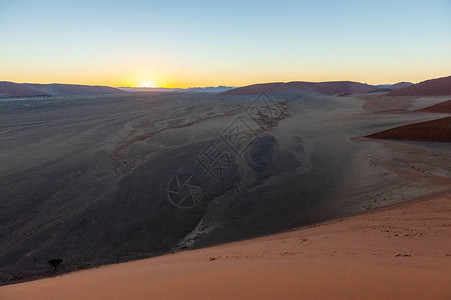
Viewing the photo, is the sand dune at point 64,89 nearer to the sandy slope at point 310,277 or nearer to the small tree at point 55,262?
the small tree at point 55,262

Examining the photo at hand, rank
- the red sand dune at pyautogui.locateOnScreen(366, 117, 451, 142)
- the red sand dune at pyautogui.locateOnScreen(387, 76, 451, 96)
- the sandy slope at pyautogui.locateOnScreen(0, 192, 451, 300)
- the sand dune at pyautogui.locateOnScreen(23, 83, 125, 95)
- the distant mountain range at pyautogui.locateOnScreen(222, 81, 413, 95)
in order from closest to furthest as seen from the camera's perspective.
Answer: the sandy slope at pyautogui.locateOnScreen(0, 192, 451, 300), the red sand dune at pyautogui.locateOnScreen(366, 117, 451, 142), the red sand dune at pyautogui.locateOnScreen(387, 76, 451, 96), the distant mountain range at pyautogui.locateOnScreen(222, 81, 413, 95), the sand dune at pyautogui.locateOnScreen(23, 83, 125, 95)

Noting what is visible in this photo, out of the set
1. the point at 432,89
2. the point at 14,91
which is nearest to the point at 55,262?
the point at 432,89

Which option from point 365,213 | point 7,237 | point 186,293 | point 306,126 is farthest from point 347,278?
point 306,126

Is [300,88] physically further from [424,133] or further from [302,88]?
[424,133]

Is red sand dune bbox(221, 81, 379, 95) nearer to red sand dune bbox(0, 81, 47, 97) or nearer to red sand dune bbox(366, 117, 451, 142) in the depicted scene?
red sand dune bbox(0, 81, 47, 97)

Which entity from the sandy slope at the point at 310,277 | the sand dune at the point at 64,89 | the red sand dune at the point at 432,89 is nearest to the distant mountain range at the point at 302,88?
the red sand dune at the point at 432,89

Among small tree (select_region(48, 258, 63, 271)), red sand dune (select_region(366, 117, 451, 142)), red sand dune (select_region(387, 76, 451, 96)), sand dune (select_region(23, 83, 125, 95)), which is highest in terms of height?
sand dune (select_region(23, 83, 125, 95))

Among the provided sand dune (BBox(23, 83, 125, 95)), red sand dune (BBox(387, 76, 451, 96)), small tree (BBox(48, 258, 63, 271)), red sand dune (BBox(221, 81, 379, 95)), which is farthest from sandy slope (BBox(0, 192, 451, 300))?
sand dune (BBox(23, 83, 125, 95))

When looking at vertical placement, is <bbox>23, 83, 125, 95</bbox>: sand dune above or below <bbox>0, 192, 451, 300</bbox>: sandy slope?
above
